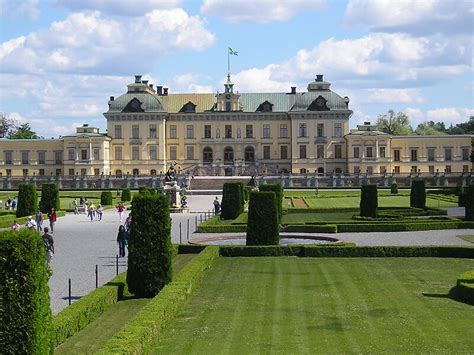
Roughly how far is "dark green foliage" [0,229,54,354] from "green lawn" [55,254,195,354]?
2.09 m

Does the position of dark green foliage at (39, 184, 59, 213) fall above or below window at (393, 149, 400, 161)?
below

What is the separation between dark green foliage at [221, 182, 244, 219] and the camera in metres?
35.9

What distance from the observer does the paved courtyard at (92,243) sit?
16.9m

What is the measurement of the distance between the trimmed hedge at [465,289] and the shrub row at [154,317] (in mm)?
4941

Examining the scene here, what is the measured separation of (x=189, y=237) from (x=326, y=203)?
798 inches

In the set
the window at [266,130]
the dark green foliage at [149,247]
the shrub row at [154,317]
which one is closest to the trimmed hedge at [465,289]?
the shrub row at [154,317]

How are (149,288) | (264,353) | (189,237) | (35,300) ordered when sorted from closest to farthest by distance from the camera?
(35,300), (264,353), (149,288), (189,237)

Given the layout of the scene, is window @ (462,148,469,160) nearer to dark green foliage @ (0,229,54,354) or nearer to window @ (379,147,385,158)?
window @ (379,147,385,158)

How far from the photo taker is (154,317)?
1120 cm

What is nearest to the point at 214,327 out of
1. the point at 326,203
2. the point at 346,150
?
the point at 326,203

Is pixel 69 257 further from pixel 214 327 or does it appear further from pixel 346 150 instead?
pixel 346 150

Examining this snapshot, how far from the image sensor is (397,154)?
78.3 m

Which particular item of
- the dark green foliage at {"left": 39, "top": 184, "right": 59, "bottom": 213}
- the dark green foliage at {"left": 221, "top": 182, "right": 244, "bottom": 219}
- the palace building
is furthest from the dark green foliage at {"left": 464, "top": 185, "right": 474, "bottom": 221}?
the palace building

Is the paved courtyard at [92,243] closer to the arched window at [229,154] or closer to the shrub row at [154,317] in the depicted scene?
the shrub row at [154,317]
